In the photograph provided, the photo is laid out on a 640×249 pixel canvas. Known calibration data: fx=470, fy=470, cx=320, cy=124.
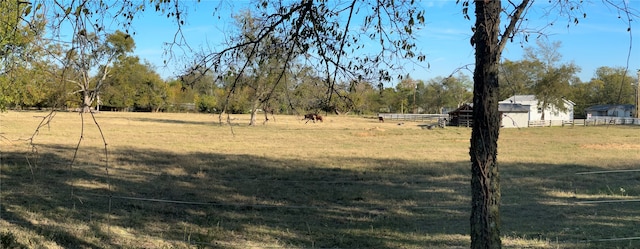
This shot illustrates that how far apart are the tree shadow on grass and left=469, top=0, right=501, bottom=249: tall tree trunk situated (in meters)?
3.12

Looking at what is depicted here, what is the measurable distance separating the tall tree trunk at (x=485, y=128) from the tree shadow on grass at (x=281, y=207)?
3120 millimetres

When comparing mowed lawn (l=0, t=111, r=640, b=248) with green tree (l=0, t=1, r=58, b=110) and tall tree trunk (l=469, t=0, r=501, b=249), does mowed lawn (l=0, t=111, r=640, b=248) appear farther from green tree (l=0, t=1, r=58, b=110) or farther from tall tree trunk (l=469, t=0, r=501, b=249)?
tall tree trunk (l=469, t=0, r=501, b=249)

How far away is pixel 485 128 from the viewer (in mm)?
2646

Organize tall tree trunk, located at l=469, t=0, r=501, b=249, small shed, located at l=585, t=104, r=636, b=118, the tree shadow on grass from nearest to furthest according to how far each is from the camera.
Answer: tall tree trunk, located at l=469, t=0, r=501, b=249 → the tree shadow on grass → small shed, located at l=585, t=104, r=636, b=118

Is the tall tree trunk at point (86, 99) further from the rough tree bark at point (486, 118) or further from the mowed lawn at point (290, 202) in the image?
the rough tree bark at point (486, 118)

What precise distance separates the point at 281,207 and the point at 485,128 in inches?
232

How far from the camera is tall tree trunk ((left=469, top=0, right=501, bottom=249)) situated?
8.48ft

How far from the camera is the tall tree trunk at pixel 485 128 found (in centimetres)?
259

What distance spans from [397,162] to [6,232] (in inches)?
464

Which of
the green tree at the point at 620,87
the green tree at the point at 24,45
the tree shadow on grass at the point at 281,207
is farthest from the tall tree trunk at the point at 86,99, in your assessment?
the green tree at the point at 620,87

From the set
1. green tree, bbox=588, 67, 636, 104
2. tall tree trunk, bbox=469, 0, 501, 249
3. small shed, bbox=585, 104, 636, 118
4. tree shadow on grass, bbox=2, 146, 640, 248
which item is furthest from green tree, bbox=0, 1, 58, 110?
small shed, bbox=585, 104, 636, 118

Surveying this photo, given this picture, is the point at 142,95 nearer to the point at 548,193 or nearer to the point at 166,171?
the point at 166,171

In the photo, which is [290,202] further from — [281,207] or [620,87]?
[620,87]

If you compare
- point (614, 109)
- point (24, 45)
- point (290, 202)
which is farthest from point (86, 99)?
point (614, 109)
